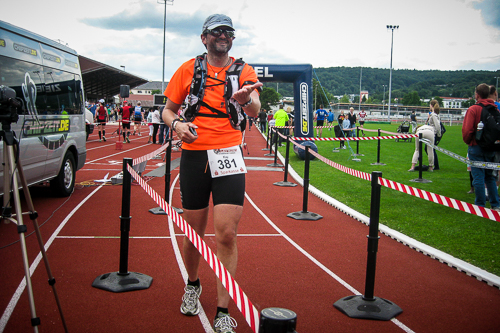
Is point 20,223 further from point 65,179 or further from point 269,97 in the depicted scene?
point 269,97

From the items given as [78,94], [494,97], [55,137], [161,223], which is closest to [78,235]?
[161,223]

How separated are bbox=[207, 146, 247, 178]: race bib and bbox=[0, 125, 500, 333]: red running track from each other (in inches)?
51.7

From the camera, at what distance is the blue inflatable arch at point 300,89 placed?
15.8 metres

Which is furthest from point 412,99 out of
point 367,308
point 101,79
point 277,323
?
point 277,323

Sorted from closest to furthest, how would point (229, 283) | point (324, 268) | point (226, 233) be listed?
point (229, 283) → point (226, 233) → point (324, 268)

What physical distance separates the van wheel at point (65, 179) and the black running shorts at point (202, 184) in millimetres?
5921

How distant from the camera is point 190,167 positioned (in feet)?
10.1

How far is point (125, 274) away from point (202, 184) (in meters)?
1.70

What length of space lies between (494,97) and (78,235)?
7.24m

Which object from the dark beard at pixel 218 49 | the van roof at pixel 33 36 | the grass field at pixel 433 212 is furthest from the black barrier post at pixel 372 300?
the van roof at pixel 33 36

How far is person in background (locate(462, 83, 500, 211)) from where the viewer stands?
690cm

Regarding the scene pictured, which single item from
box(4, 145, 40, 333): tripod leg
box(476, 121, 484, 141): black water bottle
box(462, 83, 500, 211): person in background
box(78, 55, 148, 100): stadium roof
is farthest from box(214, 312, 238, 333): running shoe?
box(78, 55, 148, 100): stadium roof

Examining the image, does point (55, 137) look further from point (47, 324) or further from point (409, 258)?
point (409, 258)

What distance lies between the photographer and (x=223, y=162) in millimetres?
3012
